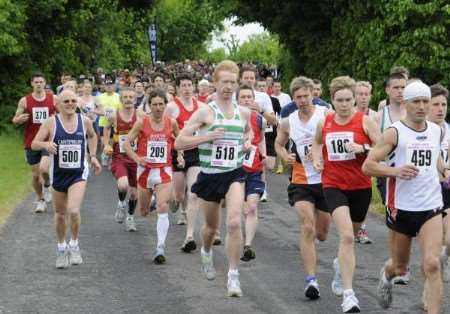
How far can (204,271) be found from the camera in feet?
35.0

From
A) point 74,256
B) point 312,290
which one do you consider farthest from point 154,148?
point 312,290

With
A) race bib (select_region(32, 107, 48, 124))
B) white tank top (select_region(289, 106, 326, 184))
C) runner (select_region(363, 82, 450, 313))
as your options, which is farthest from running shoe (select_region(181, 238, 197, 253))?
race bib (select_region(32, 107, 48, 124))

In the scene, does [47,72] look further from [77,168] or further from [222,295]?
[222,295]

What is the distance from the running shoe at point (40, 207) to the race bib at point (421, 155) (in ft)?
30.3

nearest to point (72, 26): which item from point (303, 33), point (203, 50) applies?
point (303, 33)

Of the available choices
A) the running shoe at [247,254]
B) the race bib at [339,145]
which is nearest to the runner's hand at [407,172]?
the race bib at [339,145]

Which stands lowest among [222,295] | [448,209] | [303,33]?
→ [222,295]

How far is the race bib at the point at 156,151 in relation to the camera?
12727 mm

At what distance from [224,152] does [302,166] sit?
91cm

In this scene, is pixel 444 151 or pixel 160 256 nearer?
pixel 444 151

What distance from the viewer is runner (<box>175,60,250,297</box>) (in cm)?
979

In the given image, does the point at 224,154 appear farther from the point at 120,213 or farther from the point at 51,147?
the point at 120,213

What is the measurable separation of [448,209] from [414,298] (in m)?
0.96

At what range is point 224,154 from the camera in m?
9.89
